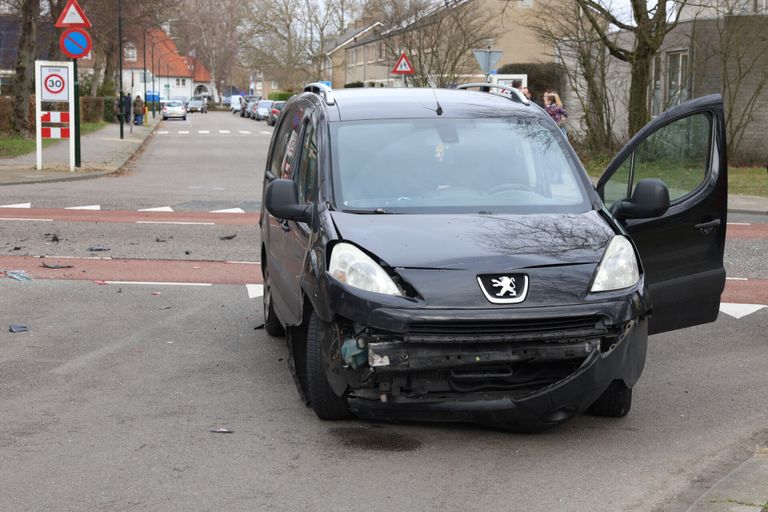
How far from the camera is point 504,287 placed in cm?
533

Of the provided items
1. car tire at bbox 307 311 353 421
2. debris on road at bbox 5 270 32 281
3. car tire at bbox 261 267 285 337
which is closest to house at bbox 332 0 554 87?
debris on road at bbox 5 270 32 281

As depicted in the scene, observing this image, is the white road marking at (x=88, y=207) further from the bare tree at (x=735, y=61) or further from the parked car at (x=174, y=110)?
the parked car at (x=174, y=110)

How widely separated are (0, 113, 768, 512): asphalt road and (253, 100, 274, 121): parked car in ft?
227

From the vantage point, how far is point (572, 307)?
530 centimetres

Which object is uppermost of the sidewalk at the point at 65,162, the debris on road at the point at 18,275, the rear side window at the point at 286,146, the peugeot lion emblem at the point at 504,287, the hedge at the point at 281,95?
the hedge at the point at 281,95

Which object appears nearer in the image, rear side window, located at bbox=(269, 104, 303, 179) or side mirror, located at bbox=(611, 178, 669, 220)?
side mirror, located at bbox=(611, 178, 669, 220)

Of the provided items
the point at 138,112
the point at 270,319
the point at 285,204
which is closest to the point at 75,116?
the point at 270,319

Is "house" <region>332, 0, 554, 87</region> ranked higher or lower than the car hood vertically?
higher

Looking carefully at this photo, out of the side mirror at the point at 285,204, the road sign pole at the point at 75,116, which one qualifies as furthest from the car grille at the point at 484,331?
the road sign pole at the point at 75,116

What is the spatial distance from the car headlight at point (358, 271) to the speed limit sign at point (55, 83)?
1854cm

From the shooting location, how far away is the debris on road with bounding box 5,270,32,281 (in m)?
10.5

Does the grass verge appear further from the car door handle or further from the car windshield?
the car door handle

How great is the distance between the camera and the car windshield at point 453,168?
6273 mm

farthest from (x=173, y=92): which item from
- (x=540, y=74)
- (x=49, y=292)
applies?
(x=49, y=292)
